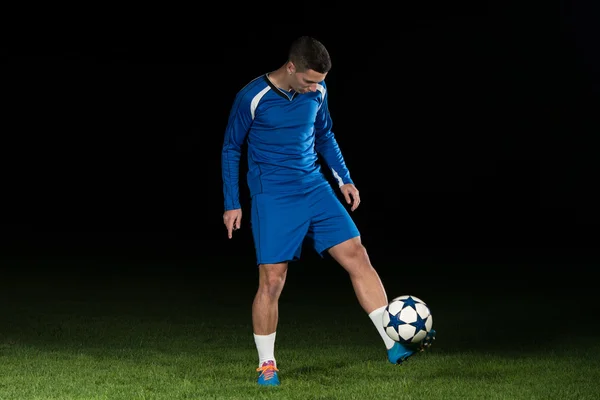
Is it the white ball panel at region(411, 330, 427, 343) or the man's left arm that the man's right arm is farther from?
the white ball panel at region(411, 330, 427, 343)

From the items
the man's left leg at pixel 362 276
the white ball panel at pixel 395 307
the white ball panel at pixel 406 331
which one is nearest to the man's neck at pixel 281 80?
the man's left leg at pixel 362 276

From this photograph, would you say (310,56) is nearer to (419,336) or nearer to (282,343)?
(419,336)

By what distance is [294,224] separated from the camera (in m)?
4.66

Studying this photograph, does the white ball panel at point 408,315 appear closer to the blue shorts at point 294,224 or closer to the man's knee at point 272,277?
the blue shorts at point 294,224

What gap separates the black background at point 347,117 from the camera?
50.5ft

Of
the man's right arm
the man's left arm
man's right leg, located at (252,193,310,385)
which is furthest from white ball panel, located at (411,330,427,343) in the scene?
the man's right arm

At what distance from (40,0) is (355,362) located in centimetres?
1230

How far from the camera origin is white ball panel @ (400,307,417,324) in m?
4.41

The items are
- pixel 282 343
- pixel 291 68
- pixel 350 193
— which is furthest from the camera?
pixel 282 343

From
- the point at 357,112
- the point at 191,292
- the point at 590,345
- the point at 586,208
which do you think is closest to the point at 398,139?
the point at 357,112

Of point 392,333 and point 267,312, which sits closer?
point 392,333

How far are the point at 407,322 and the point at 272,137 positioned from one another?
105 cm

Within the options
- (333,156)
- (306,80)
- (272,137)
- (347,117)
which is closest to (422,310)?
(333,156)

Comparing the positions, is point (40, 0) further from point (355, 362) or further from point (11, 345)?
point (355, 362)
